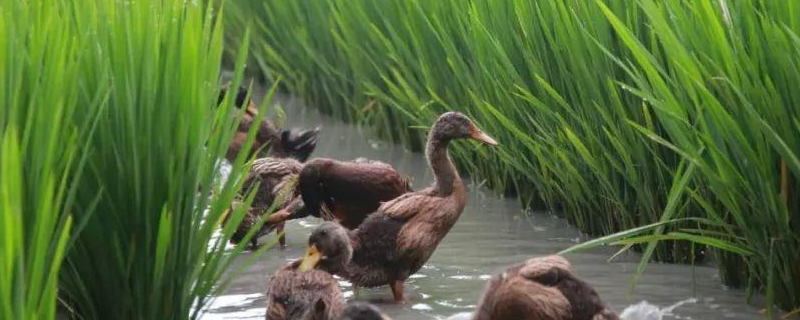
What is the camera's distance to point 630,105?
7305 mm

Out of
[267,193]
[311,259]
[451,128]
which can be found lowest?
[311,259]

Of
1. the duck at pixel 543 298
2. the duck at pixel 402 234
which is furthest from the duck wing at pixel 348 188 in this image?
the duck at pixel 543 298

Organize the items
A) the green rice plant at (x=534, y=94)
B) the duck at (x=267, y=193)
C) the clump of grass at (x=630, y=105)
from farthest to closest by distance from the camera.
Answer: the duck at (x=267, y=193), the green rice plant at (x=534, y=94), the clump of grass at (x=630, y=105)

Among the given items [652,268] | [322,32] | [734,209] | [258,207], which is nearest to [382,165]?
[258,207]

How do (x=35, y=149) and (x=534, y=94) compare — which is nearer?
(x=35, y=149)

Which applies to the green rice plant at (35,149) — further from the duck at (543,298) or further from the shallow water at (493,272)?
the shallow water at (493,272)

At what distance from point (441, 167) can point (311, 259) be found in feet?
3.72

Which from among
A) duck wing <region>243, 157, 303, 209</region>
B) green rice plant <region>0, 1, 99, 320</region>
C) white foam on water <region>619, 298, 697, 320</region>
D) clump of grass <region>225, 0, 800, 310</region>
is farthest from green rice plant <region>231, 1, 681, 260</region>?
green rice plant <region>0, 1, 99, 320</region>

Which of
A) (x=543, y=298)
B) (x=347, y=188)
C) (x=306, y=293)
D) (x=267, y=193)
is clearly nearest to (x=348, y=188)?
(x=347, y=188)

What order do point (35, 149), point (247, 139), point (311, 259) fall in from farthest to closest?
point (311, 259) → point (247, 139) → point (35, 149)

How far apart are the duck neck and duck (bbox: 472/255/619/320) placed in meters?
1.76

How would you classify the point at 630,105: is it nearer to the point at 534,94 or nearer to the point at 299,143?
the point at 534,94

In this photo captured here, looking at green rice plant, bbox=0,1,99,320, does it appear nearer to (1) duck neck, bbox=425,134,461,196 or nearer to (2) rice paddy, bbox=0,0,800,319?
(2) rice paddy, bbox=0,0,800,319

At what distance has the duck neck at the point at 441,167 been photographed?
7.38 m
